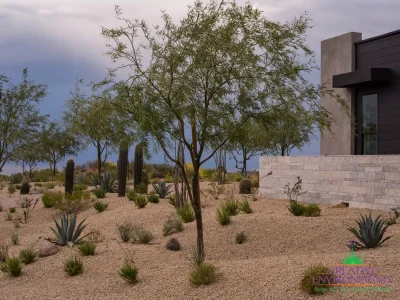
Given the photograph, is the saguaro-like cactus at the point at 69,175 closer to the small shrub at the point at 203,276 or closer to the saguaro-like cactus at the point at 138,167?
the saguaro-like cactus at the point at 138,167

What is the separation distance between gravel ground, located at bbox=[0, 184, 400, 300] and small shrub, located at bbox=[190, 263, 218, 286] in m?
0.11

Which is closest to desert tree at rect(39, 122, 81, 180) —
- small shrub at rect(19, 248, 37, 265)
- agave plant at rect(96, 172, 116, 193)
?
agave plant at rect(96, 172, 116, 193)

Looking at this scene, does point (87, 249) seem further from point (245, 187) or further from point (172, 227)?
point (245, 187)

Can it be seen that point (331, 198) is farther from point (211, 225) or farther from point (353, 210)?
point (211, 225)

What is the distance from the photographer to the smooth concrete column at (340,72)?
21734 mm

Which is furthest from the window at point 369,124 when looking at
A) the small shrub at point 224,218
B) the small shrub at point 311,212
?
the small shrub at point 224,218

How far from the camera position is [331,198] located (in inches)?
734

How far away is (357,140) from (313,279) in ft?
47.2

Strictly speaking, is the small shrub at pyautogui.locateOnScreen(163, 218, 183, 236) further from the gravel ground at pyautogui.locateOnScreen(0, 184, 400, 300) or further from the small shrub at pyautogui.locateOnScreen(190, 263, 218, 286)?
the small shrub at pyautogui.locateOnScreen(190, 263, 218, 286)

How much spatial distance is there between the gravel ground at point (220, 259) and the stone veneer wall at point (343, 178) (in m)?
0.79

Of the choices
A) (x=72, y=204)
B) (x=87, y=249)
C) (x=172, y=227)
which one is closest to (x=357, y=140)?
(x=172, y=227)

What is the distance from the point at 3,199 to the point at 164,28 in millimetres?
18028

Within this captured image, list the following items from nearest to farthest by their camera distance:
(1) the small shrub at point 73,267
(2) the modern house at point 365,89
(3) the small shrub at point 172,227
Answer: (1) the small shrub at point 73,267, (3) the small shrub at point 172,227, (2) the modern house at point 365,89

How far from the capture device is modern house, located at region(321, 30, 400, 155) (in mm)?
20016
